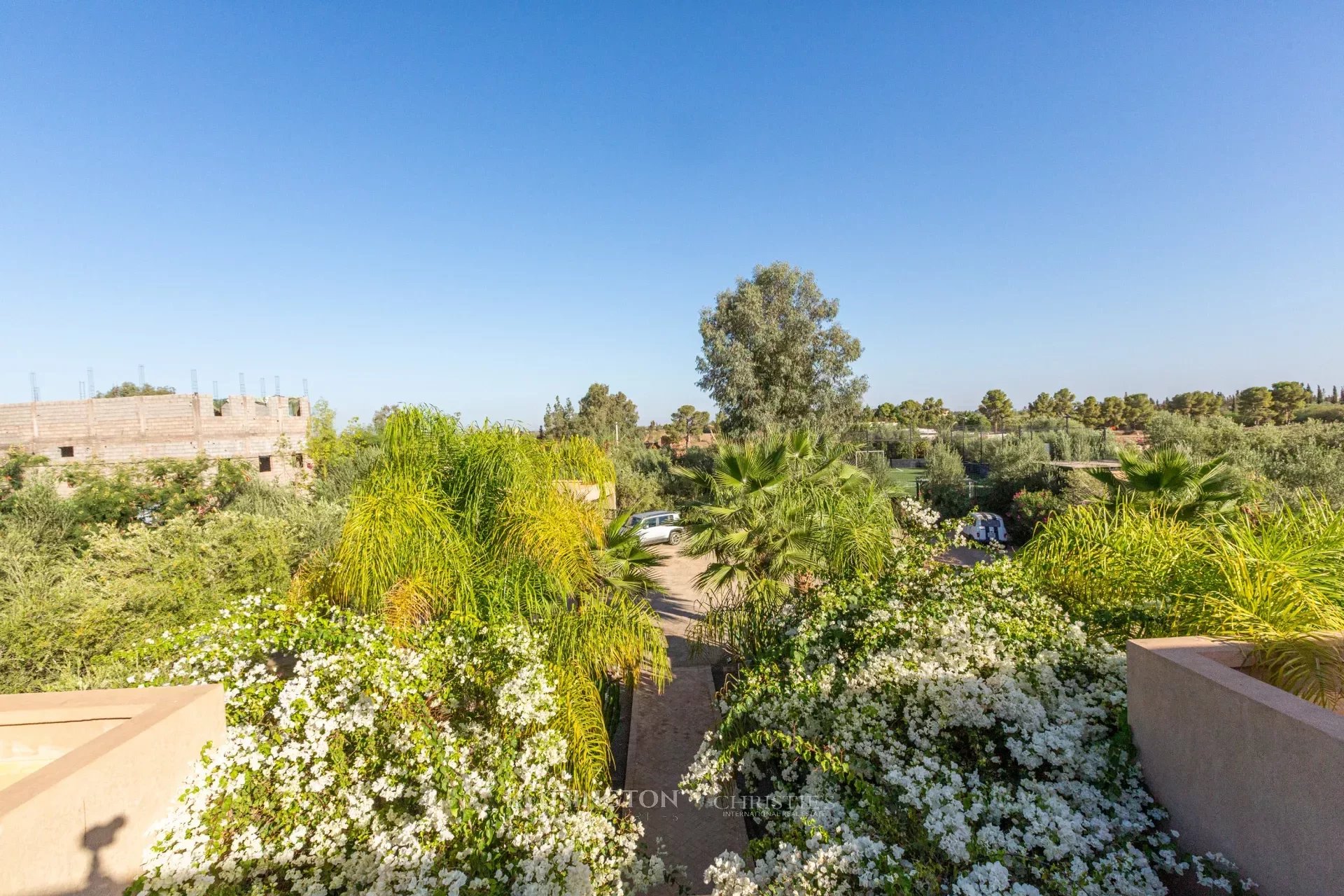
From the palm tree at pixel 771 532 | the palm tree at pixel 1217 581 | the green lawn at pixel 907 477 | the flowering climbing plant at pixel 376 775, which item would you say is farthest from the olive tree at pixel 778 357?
the flowering climbing plant at pixel 376 775

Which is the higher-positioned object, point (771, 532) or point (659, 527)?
point (771, 532)

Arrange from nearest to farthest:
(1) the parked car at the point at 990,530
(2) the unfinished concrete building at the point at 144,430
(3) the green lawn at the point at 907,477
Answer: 1. (1) the parked car at the point at 990,530
2. (2) the unfinished concrete building at the point at 144,430
3. (3) the green lawn at the point at 907,477

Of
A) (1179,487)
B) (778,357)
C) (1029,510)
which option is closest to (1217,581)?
(1179,487)

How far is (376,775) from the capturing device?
292 cm

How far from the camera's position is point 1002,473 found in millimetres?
15953

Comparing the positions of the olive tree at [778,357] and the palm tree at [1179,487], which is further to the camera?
the olive tree at [778,357]

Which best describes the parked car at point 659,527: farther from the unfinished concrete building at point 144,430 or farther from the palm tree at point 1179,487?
the palm tree at point 1179,487

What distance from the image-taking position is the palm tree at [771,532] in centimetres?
508

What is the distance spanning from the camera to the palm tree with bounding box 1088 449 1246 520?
17.8ft

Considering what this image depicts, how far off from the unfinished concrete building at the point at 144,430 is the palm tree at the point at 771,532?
12466mm

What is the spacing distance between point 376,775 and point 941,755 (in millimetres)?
3048

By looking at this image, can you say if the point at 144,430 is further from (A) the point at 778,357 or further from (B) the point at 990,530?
(B) the point at 990,530

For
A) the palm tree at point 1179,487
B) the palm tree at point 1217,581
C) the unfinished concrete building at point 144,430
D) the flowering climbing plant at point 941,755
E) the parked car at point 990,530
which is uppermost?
the unfinished concrete building at point 144,430

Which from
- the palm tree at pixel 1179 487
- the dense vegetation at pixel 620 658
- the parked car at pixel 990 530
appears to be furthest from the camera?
the parked car at pixel 990 530
